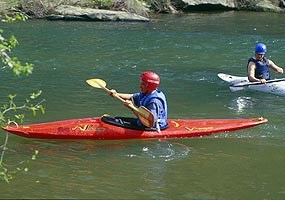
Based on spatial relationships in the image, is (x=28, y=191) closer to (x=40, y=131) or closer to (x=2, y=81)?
(x=40, y=131)

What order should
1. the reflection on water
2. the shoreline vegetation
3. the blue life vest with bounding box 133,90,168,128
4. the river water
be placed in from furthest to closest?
1. the shoreline vegetation
2. the blue life vest with bounding box 133,90,168,128
3. the reflection on water
4. the river water

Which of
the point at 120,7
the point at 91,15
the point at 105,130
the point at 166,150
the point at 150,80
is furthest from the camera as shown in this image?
the point at 120,7

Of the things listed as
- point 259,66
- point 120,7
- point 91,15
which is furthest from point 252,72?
point 120,7

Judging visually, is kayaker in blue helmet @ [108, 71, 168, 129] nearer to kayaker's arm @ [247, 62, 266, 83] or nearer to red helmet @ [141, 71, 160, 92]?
red helmet @ [141, 71, 160, 92]

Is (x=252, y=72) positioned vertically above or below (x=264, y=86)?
above

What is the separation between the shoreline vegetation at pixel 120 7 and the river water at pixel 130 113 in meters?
1.18

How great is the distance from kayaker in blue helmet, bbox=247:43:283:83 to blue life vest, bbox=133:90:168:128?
3.71m

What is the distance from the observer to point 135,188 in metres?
6.64

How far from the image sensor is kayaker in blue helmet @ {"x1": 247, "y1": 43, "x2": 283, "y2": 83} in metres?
11.6

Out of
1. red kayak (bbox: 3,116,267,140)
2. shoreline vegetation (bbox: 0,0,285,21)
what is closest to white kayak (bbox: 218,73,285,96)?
red kayak (bbox: 3,116,267,140)

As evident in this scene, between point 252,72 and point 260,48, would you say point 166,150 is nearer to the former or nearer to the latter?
point 252,72

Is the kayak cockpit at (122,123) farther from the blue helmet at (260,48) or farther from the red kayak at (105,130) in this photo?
the blue helmet at (260,48)

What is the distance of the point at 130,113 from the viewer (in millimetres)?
10102

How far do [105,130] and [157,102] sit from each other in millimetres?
850
